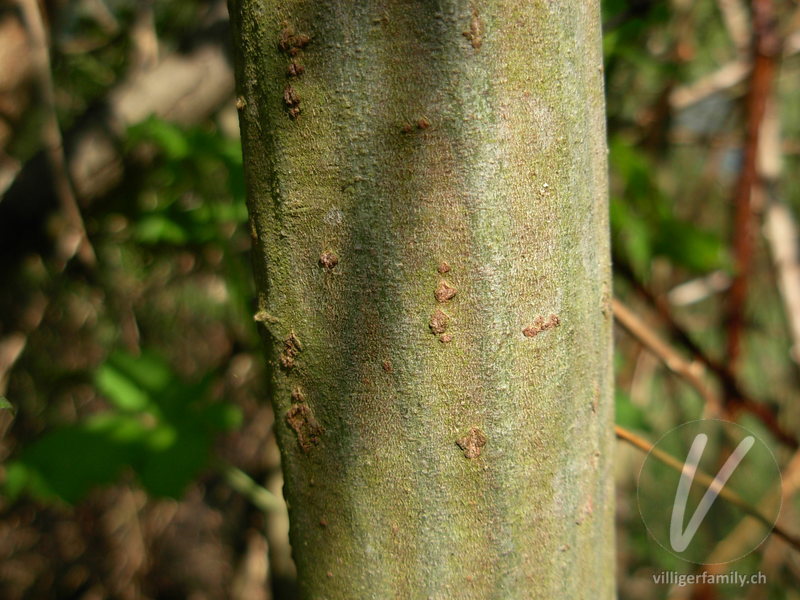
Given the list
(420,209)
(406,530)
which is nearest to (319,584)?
(406,530)

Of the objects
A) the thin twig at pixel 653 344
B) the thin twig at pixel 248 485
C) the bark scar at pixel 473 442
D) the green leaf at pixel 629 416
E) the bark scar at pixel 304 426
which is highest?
the bark scar at pixel 473 442

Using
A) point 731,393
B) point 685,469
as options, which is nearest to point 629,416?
point 731,393

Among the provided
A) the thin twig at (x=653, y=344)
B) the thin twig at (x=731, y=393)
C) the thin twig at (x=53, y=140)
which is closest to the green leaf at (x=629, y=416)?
the thin twig at (x=653, y=344)

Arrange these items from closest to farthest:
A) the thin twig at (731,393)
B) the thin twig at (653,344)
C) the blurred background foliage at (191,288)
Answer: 1. the thin twig at (653,344)
2. the blurred background foliage at (191,288)
3. the thin twig at (731,393)

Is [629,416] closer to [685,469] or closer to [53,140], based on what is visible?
[685,469]

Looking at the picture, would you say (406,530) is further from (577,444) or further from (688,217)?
(688,217)

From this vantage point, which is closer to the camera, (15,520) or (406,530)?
(406,530)

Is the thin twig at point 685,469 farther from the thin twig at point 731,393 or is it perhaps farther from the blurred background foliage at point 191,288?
the thin twig at point 731,393
